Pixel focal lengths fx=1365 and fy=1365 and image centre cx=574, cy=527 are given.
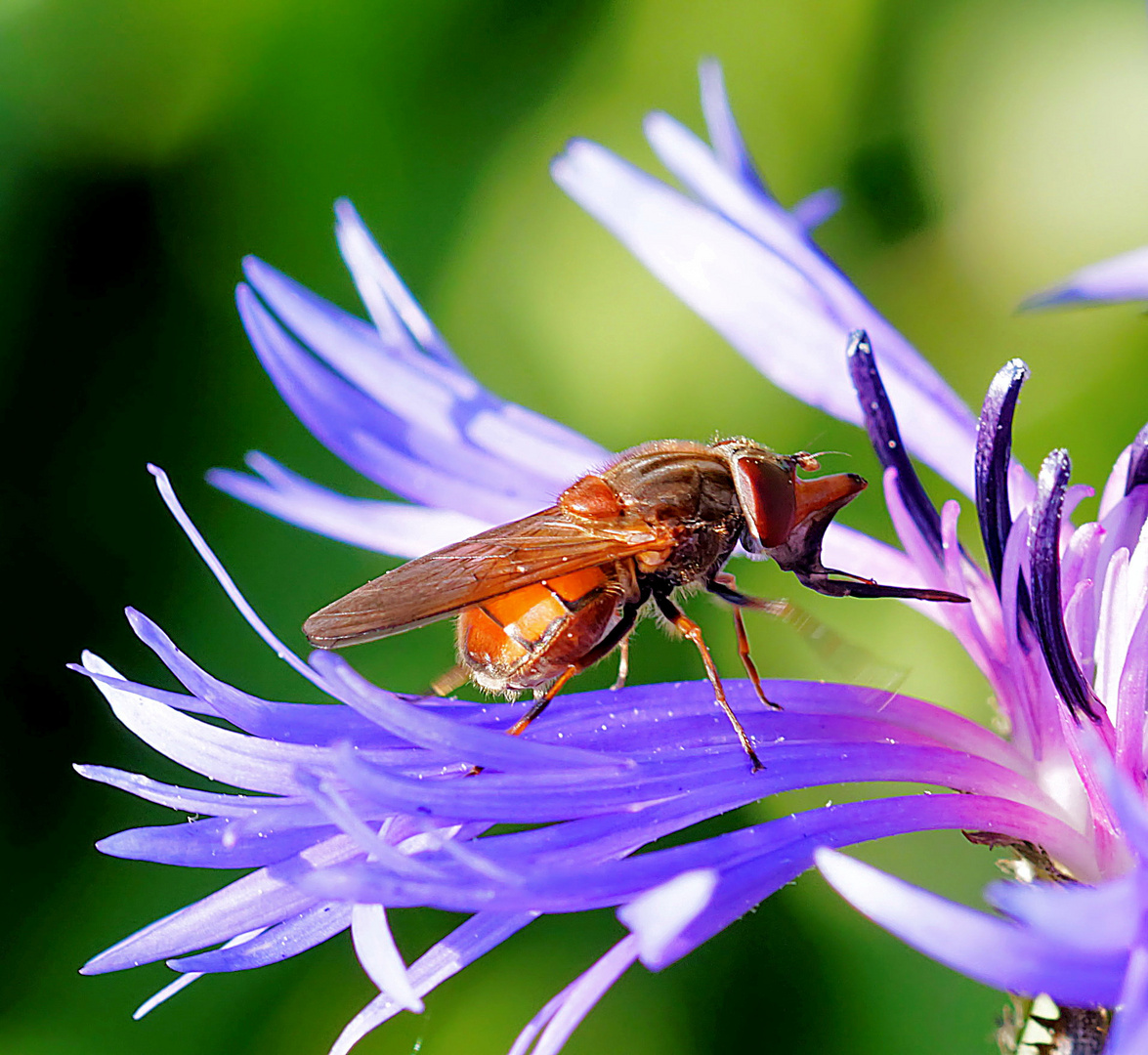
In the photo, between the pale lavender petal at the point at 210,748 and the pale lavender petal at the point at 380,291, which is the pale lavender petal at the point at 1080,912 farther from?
the pale lavender petal at the point at 380,291

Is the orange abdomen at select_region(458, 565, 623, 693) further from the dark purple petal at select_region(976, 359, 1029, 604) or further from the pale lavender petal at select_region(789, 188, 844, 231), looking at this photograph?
the pale lavender petal at select_region(789, 188, 844, 231)

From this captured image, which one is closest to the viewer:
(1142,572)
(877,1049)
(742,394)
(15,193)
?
(1142,572)

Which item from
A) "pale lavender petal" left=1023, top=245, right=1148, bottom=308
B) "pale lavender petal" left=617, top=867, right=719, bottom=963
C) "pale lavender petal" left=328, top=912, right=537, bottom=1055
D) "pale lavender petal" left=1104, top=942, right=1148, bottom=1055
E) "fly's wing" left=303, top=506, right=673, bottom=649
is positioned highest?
"pale lavender petal" left=1023, top=245, right=1148, bottom=308

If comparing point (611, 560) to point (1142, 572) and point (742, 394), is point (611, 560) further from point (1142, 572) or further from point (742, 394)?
point (742, 394)

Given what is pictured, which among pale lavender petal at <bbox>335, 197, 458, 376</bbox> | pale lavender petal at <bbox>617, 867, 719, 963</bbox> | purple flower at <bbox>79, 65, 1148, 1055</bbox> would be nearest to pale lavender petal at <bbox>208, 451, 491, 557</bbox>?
purple flower at <bbox>79, 65, 1148, 1055</bbox>

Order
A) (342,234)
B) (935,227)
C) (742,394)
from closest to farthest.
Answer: (342,234), (742,394), (935,227)

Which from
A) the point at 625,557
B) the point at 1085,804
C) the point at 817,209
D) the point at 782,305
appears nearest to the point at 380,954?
the point at 625,557

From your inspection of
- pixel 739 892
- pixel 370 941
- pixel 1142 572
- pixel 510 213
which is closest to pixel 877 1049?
pixel 1142 572

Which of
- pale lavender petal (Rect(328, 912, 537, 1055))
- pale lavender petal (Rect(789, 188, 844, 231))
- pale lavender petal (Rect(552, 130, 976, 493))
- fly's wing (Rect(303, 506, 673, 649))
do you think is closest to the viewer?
pale lavender petal (Rect(328, 912, 537, 1055))
